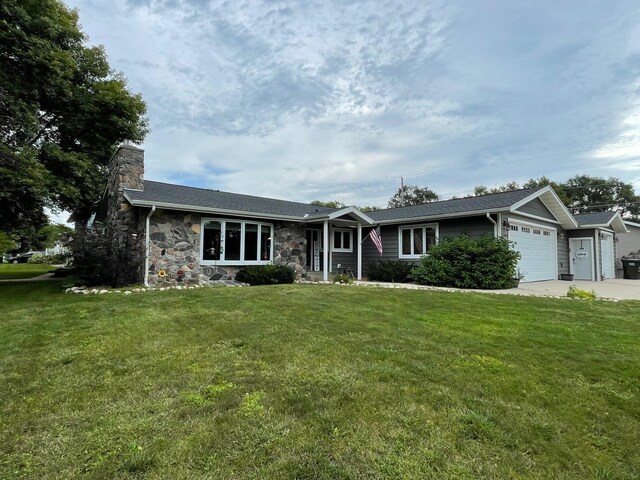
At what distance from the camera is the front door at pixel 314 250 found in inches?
602

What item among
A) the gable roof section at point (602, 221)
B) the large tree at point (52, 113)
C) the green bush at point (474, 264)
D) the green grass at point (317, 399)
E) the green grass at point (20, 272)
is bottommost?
the green grass at point (317, 399)

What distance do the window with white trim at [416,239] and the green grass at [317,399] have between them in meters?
8.66

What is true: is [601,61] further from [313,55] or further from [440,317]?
[440,317]

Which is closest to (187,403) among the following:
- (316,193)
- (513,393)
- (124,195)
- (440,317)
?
(513,393)

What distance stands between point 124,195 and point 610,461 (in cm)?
1200

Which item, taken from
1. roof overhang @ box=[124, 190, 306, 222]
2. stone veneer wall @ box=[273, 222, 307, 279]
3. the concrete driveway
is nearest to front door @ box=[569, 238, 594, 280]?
the concrete driveway

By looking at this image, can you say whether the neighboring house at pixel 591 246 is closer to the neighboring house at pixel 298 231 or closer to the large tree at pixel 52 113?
the neighboring house at pixel 298 231

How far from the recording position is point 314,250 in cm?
1546

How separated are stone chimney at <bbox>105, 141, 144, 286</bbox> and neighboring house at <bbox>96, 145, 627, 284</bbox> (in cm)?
3

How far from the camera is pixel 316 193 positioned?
33812 mm

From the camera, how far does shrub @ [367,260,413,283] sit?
44.9 feet

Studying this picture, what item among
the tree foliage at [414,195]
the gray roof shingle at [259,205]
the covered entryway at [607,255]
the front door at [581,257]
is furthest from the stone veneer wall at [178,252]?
the tree foliage at [414,195]

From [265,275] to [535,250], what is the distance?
11.4m

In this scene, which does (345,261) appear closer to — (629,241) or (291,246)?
(291,246)
